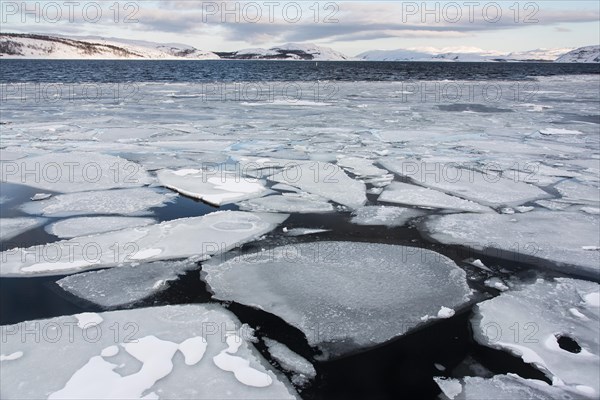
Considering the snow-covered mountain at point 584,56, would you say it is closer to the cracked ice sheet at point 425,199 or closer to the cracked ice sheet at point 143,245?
the cracked ice sheet at point 425,199

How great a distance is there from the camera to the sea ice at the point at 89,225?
3.96 m

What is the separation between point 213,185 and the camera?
5.34m

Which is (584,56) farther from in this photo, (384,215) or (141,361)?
(141,361)

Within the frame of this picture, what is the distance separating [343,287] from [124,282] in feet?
4.75

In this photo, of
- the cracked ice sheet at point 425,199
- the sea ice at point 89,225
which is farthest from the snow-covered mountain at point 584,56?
the sea ice at point 89,225

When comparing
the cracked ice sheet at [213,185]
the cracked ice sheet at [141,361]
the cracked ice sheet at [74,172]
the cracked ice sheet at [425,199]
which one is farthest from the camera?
the cracked ice sheet at [74,172]

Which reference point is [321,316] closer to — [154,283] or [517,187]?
[154,283]

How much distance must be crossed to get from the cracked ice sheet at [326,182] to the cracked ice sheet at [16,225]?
2.58 metres

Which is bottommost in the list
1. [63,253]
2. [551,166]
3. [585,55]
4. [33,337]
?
[33,337]

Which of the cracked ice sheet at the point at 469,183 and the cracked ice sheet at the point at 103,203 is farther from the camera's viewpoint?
the cracked ice sheet at the point at 469,183

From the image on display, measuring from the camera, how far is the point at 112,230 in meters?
4.02

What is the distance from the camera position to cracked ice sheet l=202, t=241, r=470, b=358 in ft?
8.69

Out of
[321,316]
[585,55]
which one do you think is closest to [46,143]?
[321,316]

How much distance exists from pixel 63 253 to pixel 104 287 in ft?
2.34
